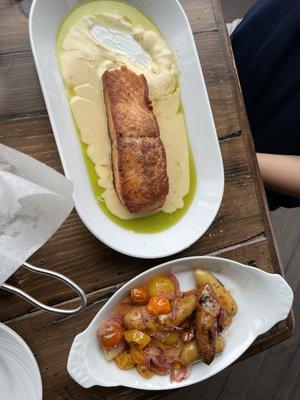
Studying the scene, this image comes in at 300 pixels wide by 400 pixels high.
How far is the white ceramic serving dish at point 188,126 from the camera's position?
118cm

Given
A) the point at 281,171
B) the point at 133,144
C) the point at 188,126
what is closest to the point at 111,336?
the point at 133,144

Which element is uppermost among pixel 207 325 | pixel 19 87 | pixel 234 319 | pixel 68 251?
pixel 19 87

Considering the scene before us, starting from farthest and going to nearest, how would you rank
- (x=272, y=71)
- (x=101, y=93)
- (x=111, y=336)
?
(x=272, y=71) < (x=101, y=93) < (x=111, y=336)

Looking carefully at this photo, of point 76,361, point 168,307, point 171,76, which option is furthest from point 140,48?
point 76,361

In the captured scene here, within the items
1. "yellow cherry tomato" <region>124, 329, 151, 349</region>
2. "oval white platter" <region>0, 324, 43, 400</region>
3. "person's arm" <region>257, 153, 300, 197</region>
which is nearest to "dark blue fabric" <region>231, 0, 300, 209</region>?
"person's arm" <region>257, 153, 300, 197</region>

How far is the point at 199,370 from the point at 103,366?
0.22m

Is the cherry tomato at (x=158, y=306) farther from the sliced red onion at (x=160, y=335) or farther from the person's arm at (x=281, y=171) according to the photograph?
the person's arm at (x=281, y=171)

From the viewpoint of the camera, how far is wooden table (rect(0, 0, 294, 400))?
1188 mm

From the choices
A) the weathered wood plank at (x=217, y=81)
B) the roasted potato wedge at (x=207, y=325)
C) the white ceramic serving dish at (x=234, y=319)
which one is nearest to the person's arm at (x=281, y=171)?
the weathered wood plank at (x=217, y=81)

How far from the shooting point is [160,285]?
122 cm

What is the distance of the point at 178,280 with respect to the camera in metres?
1.27

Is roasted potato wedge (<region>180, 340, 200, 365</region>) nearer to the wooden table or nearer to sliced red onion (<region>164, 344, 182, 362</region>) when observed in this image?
sliced red onion (<region>164, 344, 182, 362</region>)

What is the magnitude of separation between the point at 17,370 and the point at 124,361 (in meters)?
0.23

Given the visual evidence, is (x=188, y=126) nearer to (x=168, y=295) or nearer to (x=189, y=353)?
(x=168, y=295)
